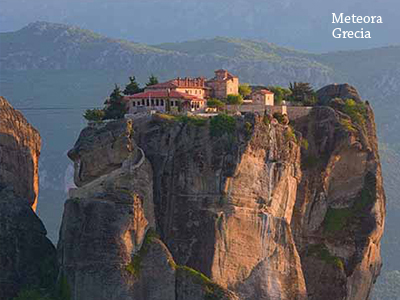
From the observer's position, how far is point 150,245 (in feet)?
302

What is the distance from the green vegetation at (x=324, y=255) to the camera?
106 m

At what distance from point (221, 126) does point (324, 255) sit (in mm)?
17134

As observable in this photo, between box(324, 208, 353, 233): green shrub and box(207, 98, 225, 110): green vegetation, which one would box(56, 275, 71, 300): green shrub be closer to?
box(207, 98, 225, 110): green vegetation

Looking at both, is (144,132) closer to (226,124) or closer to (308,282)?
(226,124)

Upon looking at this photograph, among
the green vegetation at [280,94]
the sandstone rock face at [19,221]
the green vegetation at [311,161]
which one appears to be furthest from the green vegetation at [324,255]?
the sandstone rock face at [19,221]

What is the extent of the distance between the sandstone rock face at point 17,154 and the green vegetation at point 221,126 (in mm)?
19512

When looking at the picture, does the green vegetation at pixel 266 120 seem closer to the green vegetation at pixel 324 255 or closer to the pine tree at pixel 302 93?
the green vegetation at pixel 324 255

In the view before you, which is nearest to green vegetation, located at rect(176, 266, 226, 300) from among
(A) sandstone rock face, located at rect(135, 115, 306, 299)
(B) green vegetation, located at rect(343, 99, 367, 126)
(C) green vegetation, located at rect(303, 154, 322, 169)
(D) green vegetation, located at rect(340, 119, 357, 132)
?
(A) sandstone rock face, located at rect(135, 115, 306, 299)

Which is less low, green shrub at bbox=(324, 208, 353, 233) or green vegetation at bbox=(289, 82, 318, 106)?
green vegetation at bbox=(289, 82, 318, 106)

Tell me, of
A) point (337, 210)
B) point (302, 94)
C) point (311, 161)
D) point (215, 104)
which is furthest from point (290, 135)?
point (302, 94)

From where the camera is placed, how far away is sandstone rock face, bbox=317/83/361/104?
115750 mm

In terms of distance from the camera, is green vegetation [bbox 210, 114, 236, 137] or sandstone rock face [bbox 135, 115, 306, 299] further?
green vegetation [bbox 210, 114, 236, 137]

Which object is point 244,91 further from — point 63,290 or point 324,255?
point 63,290

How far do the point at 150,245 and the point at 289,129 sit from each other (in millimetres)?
18537
